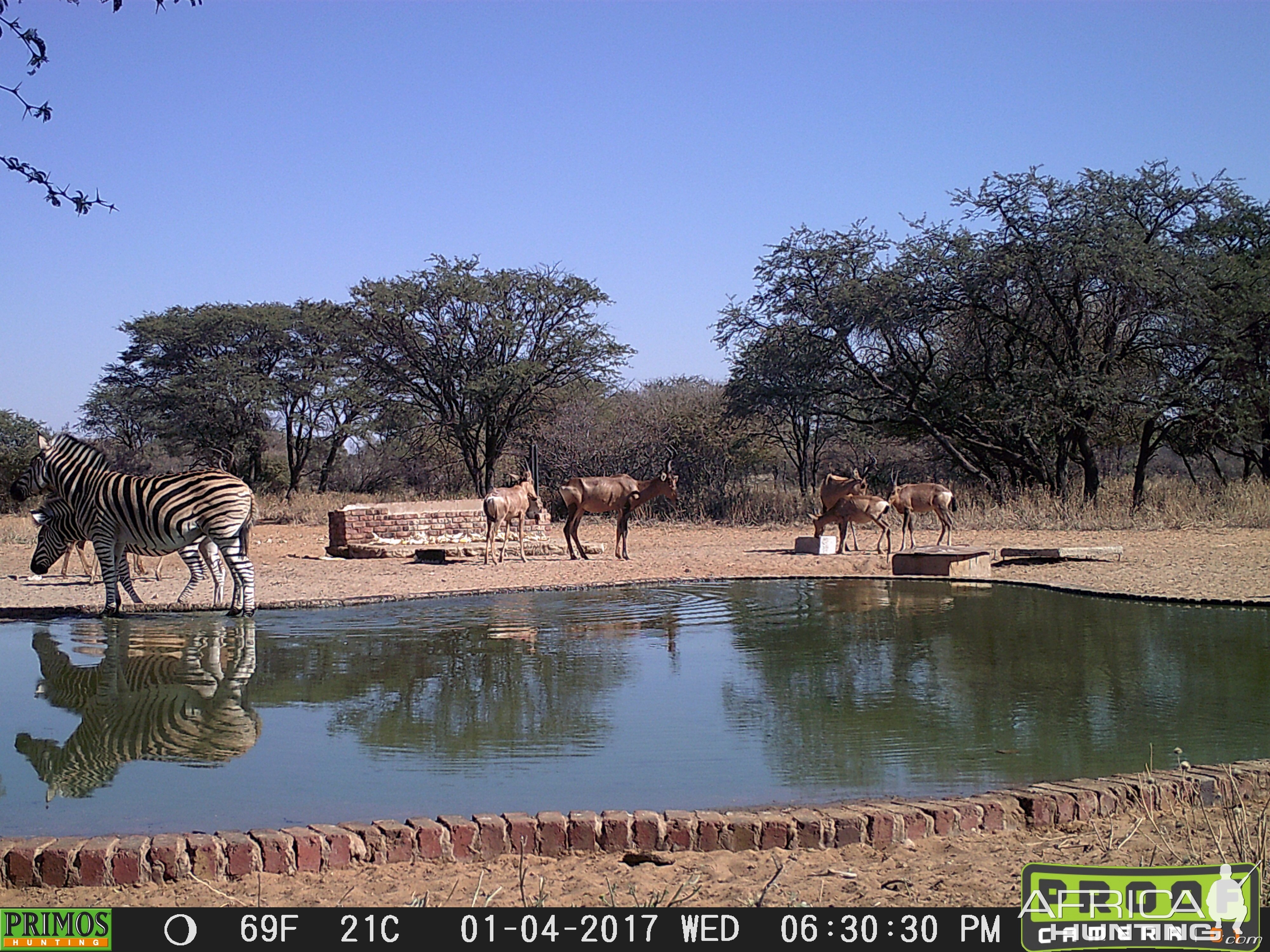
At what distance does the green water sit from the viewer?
5086mm

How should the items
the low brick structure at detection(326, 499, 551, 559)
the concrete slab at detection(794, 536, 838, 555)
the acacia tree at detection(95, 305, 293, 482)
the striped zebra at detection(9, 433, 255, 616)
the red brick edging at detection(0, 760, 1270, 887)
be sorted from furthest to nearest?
1. the acacia tree at detection(95, 305, 293, 482)
2. the low brick structure at detection(326, 499, 551, 559)
3. the concrete slab at detection(794, 536, 838, 555)
4. the striped zebra at detection(9, 433, 255, 616)
5. the red brick edging at detection(0, 760, 1270, 887)

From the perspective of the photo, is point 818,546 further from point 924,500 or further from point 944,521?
point 944,521

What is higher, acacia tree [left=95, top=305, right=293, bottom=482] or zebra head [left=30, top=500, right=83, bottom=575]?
acacia tree [left=95, top=305, right=293, bottom=482]

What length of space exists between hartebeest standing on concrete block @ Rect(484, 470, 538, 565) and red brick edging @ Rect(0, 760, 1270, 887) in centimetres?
1227

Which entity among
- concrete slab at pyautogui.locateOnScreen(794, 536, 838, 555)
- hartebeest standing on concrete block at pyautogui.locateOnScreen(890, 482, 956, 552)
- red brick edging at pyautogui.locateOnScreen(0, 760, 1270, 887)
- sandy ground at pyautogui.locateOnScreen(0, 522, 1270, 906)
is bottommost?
sandy ground at pyautogui.locateOnScreen(0, 522, 1270, 906)

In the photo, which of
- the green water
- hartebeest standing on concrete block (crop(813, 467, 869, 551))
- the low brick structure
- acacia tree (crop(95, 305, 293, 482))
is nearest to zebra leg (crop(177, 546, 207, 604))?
the green water

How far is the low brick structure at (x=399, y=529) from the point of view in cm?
1798

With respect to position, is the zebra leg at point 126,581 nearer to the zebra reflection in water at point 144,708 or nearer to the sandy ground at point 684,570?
the sandy ground at point 684,570

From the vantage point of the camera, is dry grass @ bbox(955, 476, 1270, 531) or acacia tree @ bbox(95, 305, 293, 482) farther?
acacia tree @ bbox(95, 305, 293, 482)

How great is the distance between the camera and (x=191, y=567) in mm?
12039

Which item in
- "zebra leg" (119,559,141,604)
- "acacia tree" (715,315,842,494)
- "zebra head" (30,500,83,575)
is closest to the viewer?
"zebra leg" (119,559,141,604)

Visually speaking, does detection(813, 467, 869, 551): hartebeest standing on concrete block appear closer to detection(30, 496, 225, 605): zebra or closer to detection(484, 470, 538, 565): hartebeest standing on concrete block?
detection(484, 470, 538, 565): hartebeest standing on concrete block

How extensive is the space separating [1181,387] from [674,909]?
2223 centimetres
